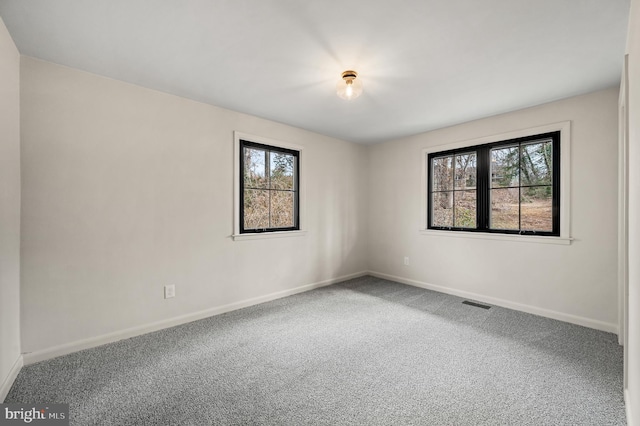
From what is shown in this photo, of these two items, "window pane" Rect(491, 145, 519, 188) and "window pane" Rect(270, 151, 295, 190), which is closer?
"window pane" Rect(491, 145, 519, 188)

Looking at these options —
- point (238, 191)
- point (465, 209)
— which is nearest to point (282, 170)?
point (238, 191)

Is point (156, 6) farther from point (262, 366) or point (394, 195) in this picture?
point (394, 195)

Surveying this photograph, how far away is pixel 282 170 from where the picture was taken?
405cm

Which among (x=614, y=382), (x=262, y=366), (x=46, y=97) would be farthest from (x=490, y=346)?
(x=46, y=97)

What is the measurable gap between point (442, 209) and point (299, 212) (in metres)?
2.04

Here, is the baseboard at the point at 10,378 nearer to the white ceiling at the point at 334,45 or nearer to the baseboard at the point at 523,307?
the white ceiling at the point at 334,45

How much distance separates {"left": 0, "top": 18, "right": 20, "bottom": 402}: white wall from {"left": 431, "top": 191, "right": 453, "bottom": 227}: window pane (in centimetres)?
441

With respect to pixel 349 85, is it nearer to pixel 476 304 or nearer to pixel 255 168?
pixel 255 168

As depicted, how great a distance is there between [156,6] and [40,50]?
1.19m

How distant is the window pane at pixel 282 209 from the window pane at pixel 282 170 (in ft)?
0.36

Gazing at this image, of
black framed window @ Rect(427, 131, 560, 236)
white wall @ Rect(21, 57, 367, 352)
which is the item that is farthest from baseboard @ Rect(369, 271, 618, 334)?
white wall @ Rect(21, 57, 367, 352)

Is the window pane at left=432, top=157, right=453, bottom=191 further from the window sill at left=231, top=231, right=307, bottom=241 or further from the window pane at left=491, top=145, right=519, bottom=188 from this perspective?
the window sill at left=231, top=231, right=307, bottom=241

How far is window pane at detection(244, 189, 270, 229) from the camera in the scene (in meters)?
3.65

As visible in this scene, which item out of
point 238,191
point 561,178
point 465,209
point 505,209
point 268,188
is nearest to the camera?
point 561,178
